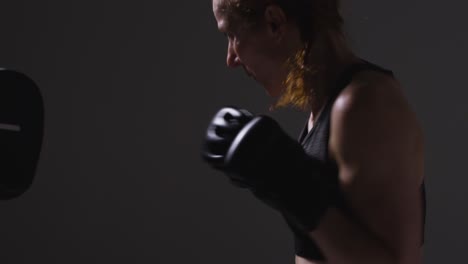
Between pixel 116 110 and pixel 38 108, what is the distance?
1.94 meters

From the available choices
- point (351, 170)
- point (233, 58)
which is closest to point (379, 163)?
point (351, 170)

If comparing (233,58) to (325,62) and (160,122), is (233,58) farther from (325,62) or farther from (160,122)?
(160,122)

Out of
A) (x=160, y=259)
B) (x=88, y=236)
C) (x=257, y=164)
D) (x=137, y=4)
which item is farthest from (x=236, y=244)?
(x=257, y=164)

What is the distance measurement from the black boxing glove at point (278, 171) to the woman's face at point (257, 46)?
0.18m

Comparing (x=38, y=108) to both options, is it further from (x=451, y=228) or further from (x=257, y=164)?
(x=451, y=228)

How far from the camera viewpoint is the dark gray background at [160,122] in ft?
8.61

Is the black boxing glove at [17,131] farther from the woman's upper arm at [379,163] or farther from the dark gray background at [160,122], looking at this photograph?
the dark gray background at [160,122]

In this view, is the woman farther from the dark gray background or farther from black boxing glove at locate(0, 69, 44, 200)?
the dark gray background

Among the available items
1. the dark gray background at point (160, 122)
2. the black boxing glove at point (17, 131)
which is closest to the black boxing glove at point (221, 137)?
the black boxing glove at point (17, 131)

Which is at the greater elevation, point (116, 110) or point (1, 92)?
point (1, 92)

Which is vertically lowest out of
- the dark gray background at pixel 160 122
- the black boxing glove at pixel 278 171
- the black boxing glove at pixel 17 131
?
the dark gray background at pixel 160 122

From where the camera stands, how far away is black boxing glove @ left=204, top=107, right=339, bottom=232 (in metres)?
0.93

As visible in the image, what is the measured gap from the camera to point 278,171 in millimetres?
940

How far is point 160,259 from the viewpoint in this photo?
268 cm
